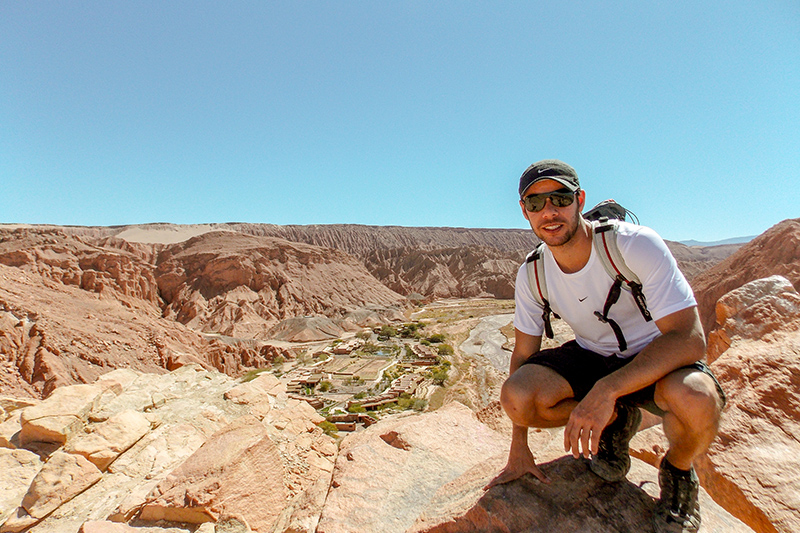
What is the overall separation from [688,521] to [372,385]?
26783 mm

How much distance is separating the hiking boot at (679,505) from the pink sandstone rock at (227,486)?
4107 mm

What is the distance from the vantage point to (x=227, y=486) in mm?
4406

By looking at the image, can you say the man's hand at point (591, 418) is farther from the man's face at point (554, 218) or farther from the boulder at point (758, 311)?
the boulder at point (758, 311)

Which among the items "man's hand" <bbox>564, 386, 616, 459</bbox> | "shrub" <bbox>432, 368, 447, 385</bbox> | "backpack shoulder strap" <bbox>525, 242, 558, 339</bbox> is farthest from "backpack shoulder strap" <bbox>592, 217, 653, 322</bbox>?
"shrub" <bbox>432, 368, 447, 385</bbox>

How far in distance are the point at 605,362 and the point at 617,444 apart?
49 centimetres

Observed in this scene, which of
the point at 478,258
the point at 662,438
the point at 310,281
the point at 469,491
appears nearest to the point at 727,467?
the point at 662,438

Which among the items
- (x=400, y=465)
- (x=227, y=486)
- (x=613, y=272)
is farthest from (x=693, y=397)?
(x=227, y=486)

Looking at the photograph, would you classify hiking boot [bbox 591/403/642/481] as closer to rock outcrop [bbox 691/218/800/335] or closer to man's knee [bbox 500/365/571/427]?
man's knee [bbox 500/365/571/427]

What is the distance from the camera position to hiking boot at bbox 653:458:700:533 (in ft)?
6.54

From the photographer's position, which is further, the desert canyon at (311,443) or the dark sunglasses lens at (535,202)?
the desert canyon at (311,443)

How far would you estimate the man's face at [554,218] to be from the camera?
237cm

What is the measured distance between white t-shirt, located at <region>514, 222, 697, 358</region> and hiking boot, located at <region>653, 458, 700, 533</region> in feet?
2.21

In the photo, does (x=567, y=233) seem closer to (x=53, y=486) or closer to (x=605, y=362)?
(x=605, y=362)

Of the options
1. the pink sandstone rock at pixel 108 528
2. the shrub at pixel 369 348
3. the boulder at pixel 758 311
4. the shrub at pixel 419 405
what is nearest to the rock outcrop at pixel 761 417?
the boulder at pixel 758 311
